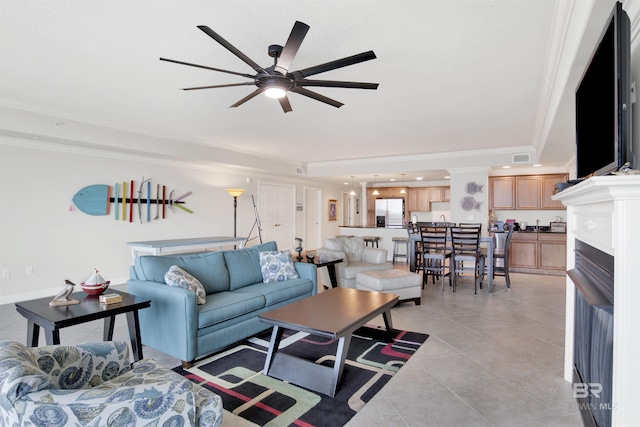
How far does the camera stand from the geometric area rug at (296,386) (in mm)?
2180

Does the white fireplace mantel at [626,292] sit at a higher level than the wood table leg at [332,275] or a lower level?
higher

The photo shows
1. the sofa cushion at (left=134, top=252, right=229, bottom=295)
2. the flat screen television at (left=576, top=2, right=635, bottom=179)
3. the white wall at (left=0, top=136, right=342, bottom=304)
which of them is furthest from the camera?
the white wall at (left=0, top=136, right=342, bottom=304)

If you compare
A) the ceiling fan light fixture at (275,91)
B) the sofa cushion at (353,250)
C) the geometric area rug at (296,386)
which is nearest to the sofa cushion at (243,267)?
the geometric area rug at (296,386)

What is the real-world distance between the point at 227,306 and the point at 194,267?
661 mm

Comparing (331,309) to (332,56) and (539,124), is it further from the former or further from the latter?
(539,124)

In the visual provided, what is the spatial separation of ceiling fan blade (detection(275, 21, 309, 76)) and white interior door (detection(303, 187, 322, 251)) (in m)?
7.87

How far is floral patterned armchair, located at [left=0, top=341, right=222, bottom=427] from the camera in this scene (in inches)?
44.2

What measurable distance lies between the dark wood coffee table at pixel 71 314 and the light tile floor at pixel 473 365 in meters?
0.50

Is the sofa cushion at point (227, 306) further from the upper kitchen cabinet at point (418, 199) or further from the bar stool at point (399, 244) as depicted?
the upper kitchen cabinet at point (418, 199)

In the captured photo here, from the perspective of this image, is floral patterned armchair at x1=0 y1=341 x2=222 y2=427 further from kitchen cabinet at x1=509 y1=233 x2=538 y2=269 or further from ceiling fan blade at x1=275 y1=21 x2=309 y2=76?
kitchen cabinet at x1=509 y1=233 x2=538 y2=269

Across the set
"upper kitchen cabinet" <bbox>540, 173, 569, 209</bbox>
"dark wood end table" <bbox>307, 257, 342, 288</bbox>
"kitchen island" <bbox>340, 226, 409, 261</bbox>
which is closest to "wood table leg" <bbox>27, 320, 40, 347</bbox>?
"dark wood end table" <bbox>307, 257, 342, 288</bbox>

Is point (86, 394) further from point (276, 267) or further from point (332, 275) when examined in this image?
point (332, 275)

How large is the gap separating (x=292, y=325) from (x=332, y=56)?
7.45 ft

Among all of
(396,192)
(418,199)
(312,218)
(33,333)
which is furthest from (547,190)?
(33,333)
